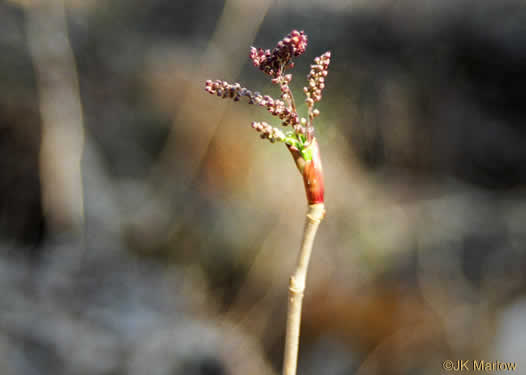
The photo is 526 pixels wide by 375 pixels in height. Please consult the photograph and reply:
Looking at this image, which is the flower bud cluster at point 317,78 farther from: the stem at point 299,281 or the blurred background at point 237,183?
the blurred background at point 237,183

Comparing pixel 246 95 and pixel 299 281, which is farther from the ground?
pixel 246 95

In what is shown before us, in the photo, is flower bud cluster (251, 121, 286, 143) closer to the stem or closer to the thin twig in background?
the stem

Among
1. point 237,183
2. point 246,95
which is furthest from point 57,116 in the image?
point 246,95

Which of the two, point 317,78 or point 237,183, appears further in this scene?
point 237,183

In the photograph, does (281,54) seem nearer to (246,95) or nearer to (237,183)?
(246,95)

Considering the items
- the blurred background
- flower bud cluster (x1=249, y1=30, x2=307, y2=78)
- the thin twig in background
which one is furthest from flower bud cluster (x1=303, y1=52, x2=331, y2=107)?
the thin twig in background
